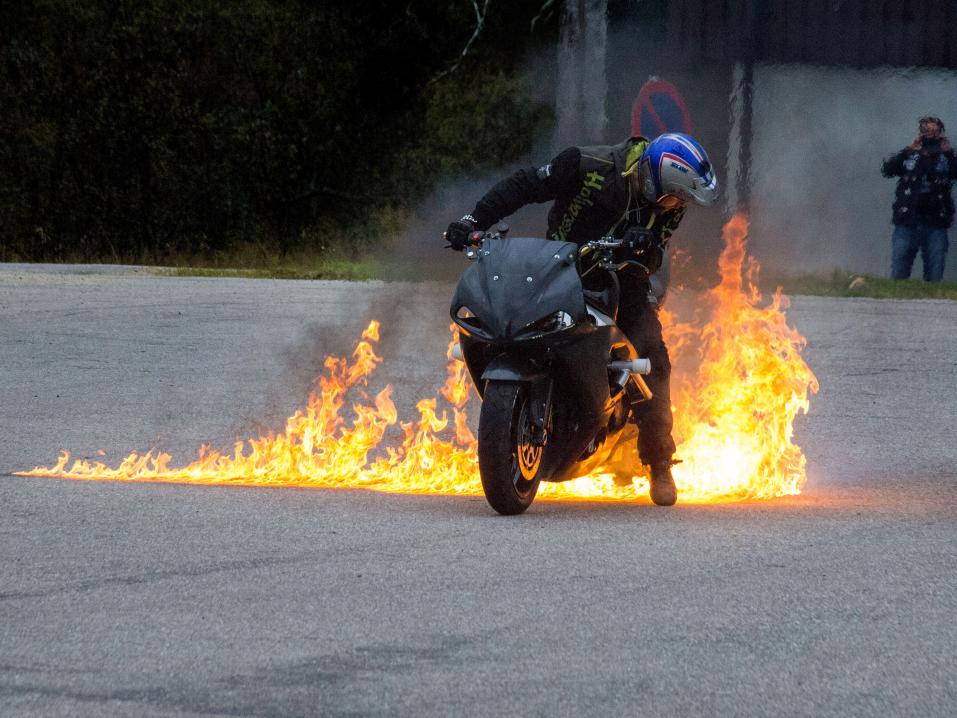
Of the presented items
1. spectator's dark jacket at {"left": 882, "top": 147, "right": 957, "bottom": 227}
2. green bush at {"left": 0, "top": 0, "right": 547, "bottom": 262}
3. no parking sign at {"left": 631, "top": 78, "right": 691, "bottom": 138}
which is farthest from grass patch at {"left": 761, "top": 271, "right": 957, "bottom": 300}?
green bush at {"left": 0, "top": 0, "right": 547, "bottom": 262}

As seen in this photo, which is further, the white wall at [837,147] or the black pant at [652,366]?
the white wall at [837,147]

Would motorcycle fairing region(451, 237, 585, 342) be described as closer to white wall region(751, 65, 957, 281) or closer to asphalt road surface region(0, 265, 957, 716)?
asphalt road surface region(0, 265, 957, 716)

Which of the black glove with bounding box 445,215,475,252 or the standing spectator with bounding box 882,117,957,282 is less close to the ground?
the black glove with bounding box 445,215,475,252

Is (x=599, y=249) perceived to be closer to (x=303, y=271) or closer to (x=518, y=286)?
(x=518, y=286)

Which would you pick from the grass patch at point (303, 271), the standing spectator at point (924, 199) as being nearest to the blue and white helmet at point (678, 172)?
the grass patch at point (303, 271)

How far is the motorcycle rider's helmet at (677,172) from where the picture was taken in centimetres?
764

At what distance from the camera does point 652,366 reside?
325 inches

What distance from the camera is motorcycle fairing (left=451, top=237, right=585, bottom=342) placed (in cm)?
737

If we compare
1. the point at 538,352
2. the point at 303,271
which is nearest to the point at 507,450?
the point at 538,352

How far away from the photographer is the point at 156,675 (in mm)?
4844

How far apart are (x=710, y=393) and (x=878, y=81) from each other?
57.4 feet

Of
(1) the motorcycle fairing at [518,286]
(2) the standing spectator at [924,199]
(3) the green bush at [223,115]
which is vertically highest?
(1) the motorcycle fairing at [518,286]

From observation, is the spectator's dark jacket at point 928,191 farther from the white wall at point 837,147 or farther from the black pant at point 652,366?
the black pant at point 652,366

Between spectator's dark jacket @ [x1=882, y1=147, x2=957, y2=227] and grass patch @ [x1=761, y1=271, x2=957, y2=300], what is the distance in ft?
2.63
